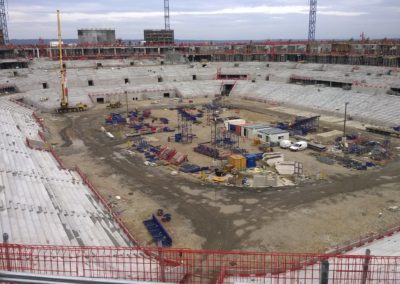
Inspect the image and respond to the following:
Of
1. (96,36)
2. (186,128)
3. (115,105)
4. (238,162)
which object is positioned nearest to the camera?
(238,162)

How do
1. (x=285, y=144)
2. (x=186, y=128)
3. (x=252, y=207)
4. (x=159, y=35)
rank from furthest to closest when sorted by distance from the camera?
1. (x=159, y=35)
2. (x=186, y=128)
3. (x=285, y=144)
4. (x=252, y=207)

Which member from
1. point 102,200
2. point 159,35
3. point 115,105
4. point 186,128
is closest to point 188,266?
point 102,200

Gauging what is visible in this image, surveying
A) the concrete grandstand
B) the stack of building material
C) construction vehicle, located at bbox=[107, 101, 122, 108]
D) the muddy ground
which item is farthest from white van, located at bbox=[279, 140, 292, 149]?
construction vehicle, located at bbox=[107, 101, 122, 108]

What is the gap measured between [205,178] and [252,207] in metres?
6.19

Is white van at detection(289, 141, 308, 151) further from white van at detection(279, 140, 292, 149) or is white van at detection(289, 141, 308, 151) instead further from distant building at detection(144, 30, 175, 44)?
distant building at detection(144, 30, 175, 44)

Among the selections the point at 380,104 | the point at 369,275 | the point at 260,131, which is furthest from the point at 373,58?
the point at 369,275

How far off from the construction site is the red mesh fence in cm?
9

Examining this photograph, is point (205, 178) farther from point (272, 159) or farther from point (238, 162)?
point (272, 159)

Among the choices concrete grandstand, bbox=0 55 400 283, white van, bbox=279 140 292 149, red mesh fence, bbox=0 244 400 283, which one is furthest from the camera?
white van, bbox=279 140 292 149

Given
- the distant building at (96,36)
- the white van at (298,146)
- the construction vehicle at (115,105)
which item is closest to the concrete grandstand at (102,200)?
the construction vehicle at (115,105)

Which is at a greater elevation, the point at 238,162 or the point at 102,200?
the point at 238,162

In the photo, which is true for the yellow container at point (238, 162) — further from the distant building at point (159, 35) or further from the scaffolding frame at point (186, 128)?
the distant building at point (159, 35)

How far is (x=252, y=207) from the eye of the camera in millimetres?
24906

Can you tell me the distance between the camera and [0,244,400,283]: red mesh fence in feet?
46.2
